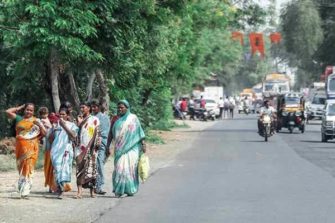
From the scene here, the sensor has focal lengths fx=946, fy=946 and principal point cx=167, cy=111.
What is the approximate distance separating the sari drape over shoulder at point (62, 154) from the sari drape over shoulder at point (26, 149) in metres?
0.50

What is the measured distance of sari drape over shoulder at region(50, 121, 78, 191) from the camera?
15.9m

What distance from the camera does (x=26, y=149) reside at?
607 inches

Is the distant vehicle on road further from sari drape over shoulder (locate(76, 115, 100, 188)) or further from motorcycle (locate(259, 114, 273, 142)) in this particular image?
sari drape over shoulder (locate(76, 115, 100, 188))

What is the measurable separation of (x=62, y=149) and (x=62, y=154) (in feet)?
0.28

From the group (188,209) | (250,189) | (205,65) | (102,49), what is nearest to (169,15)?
(102,49)

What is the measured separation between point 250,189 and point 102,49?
4592mm

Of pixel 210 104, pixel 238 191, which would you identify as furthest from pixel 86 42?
pixel 210 104

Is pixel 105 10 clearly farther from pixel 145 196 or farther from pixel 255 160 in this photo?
pixel 255 160

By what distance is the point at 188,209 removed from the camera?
45.7 ft

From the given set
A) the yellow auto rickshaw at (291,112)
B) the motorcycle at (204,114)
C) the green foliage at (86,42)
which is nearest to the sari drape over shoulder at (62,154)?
the green foliage at (86,42)

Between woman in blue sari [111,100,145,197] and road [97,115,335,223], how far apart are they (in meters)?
0.26

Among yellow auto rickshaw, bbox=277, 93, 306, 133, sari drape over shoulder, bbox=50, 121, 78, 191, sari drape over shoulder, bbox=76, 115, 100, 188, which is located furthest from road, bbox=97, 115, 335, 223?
yellow auto rickshaw, bbox=277, 93, 306, 133

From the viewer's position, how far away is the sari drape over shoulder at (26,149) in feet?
50.6

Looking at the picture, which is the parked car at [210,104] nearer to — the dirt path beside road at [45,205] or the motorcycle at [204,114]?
the motorcycle at [204,114]
